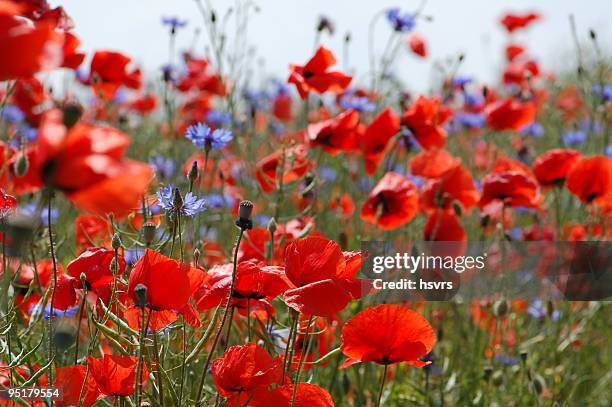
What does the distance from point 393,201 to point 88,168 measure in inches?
50.5

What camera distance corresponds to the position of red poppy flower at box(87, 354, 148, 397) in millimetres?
1018

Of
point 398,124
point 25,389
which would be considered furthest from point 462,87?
point 25,389

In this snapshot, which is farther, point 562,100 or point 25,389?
point 562,100

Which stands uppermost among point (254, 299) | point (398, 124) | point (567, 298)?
point (398, 124)

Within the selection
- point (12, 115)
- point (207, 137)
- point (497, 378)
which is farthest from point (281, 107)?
point (207, 137)

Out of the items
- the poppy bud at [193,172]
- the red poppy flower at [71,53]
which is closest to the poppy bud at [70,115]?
the poppy bud at [193,172]

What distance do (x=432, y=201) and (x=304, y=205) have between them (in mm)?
317

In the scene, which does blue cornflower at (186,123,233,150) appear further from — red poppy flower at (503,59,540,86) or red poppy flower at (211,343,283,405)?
red poppy flower at (503,59,540,86)

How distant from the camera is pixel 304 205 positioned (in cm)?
208

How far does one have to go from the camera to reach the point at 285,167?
195 centimetres

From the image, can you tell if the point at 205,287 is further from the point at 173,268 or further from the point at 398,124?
the point at 398,124

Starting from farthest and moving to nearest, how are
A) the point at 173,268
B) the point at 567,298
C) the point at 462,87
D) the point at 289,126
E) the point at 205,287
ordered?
1. the point at 289,126
2. the point at 462,87
3. the point at 567,298
4. the point at 205,287
5. the point at 173,268

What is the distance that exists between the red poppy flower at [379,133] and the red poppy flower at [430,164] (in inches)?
3.5

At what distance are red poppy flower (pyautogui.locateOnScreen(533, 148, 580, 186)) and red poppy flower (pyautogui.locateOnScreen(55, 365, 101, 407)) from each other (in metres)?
1.38
